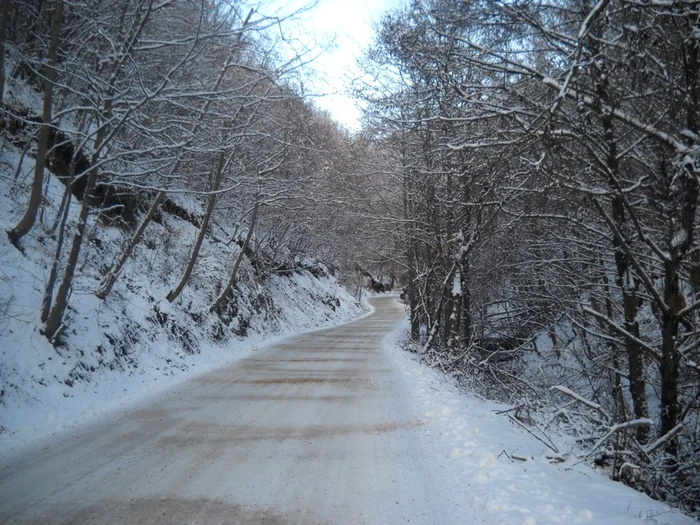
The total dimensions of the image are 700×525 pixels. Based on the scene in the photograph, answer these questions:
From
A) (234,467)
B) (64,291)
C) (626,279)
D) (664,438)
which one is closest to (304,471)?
(234,467)

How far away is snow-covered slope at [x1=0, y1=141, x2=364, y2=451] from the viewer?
6.65 metres

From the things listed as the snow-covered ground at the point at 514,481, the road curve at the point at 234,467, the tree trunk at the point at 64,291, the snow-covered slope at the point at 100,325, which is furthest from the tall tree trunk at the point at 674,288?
the tree trunk at the point at 64,291

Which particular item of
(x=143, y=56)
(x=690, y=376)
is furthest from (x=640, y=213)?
(x=143, y=56)

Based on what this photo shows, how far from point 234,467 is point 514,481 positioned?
2.84 m

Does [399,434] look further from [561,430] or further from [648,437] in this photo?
[648,437]

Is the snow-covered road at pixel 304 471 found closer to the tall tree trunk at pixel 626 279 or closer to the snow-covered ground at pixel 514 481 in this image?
the snow-covered ground at pixel 514 481

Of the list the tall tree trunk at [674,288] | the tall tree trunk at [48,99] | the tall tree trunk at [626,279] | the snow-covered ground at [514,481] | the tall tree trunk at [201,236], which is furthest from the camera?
the tall tree trunk at [201,236]

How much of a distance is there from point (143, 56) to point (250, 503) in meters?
8.45

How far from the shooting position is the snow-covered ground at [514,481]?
3.81 m

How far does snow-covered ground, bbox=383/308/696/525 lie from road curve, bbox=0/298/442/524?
0.35 metres

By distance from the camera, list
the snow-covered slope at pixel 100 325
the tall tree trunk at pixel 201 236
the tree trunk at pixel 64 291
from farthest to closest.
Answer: the tall tree trunk at pixel 201 236, the tree trunk at pixel 64 291, the snow-covered slope at pixel 100 325

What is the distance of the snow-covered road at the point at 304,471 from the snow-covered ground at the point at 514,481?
2cm

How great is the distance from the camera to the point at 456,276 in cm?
1259

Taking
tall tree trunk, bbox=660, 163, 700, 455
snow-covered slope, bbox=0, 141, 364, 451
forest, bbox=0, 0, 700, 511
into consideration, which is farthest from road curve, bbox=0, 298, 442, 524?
tall tree trunk, bbox=660, 163, 700, 455
